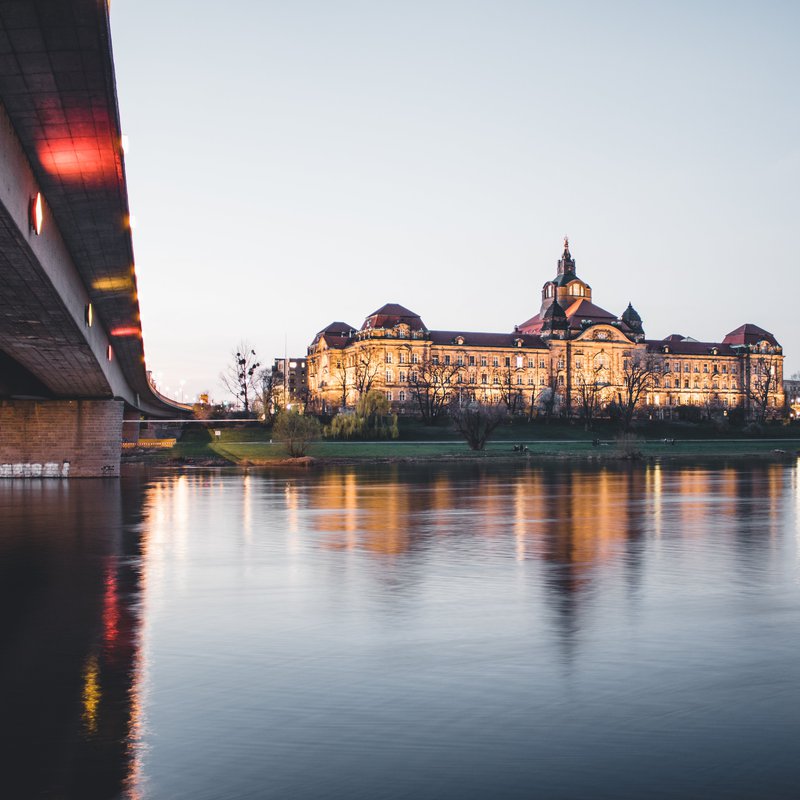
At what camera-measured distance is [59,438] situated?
54.0 meters

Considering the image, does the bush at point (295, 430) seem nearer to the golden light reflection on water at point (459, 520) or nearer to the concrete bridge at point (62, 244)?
the golden light reflection on water at point (459, 520)

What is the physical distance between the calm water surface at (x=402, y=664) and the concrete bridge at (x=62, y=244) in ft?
25.4

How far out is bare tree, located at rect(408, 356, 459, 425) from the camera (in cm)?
13150

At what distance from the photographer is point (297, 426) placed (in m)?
80.1

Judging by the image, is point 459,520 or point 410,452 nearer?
point 459,520

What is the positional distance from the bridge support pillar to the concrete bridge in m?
0.06

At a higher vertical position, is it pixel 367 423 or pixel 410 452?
pixel 367 423

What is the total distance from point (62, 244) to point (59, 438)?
26.9 m

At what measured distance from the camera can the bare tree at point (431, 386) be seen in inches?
5177

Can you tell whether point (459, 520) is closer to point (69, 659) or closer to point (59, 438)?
point (69, 659)

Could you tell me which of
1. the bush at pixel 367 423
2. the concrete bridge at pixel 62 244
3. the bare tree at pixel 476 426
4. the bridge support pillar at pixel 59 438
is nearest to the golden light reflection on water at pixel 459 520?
the bridge support pillar at pixel 59 438

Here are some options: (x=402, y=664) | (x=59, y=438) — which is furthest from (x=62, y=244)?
(x=59, y=438)

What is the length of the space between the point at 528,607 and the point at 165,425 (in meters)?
108

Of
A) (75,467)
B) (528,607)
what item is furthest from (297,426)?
(528,607)
